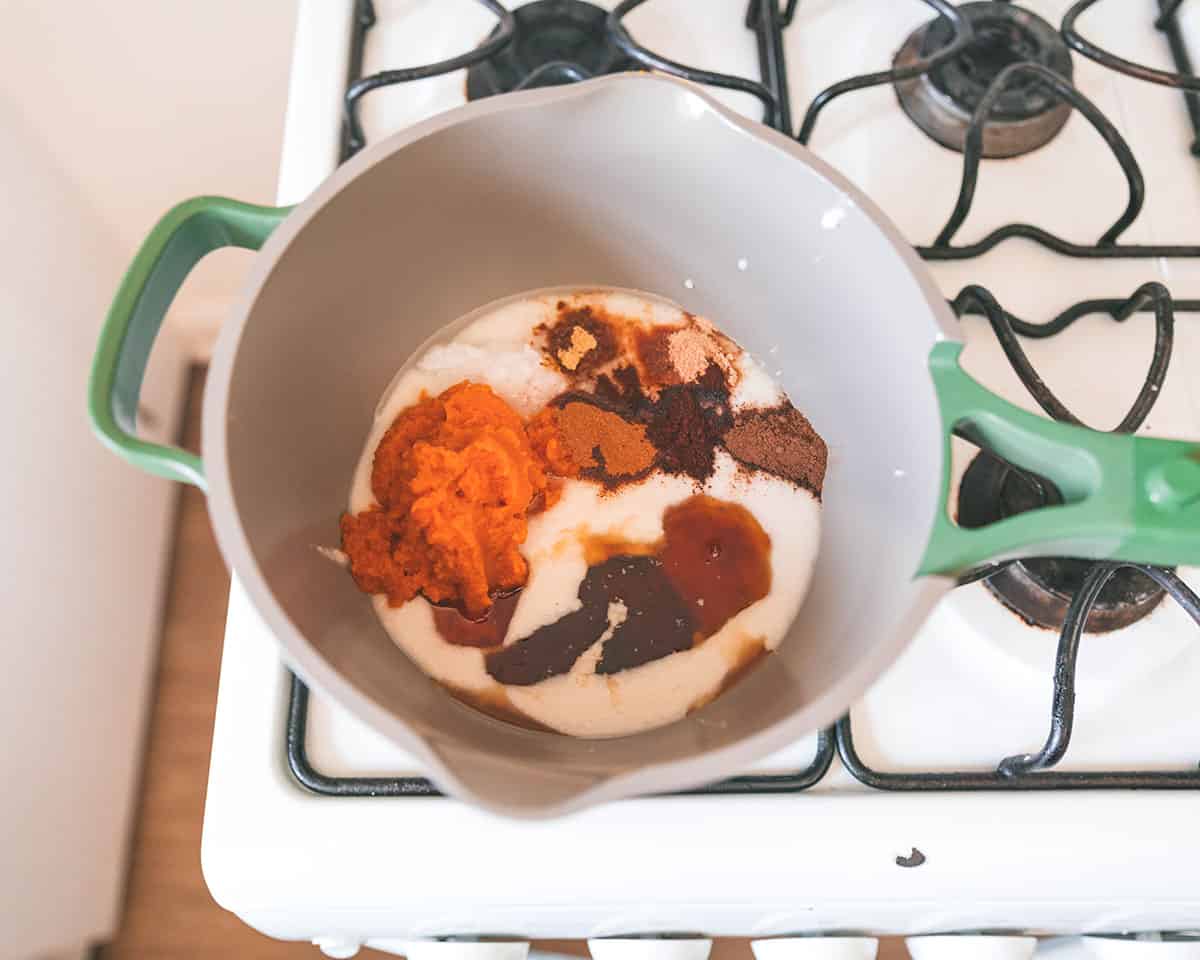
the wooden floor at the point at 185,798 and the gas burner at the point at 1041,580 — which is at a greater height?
the gas burner at the point at 1041,580

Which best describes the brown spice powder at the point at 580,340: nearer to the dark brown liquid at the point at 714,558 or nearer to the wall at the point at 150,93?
the dark brown liquid at the point at 714,558

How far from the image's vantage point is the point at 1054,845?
389 mm

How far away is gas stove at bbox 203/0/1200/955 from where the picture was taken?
0.39 metres

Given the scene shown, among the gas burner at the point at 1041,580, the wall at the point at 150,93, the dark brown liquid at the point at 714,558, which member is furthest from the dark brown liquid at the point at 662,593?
the wall at the point at 150,93

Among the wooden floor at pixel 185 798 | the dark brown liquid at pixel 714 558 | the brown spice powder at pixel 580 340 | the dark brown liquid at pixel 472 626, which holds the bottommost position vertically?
the wooden floor at pixel 185 798

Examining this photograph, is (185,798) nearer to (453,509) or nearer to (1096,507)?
(453,509)

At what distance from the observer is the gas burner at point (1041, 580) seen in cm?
42

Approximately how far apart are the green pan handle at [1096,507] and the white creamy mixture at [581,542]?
4.9 inches

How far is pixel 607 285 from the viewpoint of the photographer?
0.50m

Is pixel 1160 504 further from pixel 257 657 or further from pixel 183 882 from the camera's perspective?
pixel 183 882

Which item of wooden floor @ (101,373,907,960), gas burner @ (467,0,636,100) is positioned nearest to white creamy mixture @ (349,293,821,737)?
gas burner @ (467,0,636,100)

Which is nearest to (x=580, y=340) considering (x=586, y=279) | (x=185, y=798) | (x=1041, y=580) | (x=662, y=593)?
(x=586, y=279)

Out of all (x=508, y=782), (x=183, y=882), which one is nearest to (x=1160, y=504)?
(x=508, y=782)

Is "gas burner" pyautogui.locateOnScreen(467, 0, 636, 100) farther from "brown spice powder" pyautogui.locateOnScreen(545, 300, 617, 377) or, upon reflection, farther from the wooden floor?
the wooden floor
